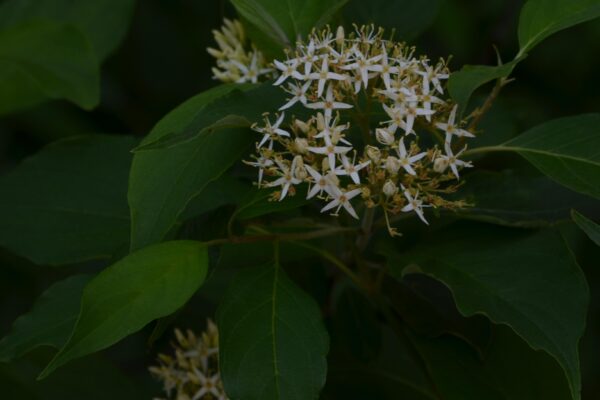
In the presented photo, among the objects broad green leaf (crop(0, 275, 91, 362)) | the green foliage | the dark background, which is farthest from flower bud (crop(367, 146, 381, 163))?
the dark background

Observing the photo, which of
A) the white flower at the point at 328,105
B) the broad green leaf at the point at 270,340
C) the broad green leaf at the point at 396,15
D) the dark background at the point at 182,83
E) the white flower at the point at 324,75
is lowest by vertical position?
the dark background at the point at 182,83

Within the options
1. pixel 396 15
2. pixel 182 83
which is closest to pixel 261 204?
pixel 396 15

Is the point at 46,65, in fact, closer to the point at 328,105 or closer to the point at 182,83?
the point at 328,105

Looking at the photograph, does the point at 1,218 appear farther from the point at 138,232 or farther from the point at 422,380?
the point at 422,380

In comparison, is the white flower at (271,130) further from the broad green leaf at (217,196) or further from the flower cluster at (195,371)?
the flower cluster at (195,371)

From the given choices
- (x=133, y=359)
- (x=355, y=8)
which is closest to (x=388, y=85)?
(x=355, y=8)

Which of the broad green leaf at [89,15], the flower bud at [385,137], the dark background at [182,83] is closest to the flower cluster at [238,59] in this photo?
the flower bud at [385,137]

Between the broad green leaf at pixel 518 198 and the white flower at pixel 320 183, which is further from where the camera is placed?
the broad green leaf at pixel 518 198
